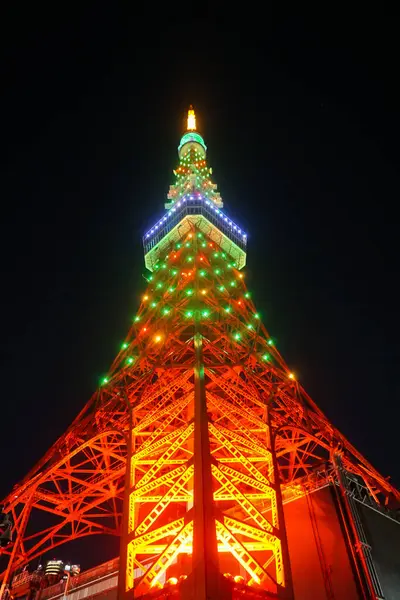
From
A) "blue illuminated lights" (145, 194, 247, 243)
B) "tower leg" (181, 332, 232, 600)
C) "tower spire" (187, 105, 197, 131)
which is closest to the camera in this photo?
"tower leg" (181, 332, 232, 600)

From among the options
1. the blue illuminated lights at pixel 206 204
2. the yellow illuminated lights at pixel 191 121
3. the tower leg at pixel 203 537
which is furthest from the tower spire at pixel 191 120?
the tower leg at pixel 203 537

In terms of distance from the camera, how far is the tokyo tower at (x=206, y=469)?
10.7m

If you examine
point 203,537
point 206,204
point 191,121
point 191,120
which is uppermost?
point 191,120

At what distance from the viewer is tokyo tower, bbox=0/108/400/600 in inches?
421

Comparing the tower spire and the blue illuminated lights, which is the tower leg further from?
the tower spire

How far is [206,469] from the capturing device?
11.1 metres

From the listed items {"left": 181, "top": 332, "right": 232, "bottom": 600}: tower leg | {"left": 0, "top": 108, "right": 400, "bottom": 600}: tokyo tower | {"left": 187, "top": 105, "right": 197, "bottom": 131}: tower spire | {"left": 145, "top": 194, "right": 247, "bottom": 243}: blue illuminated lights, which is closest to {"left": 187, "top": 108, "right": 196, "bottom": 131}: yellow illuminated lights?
{"left": 187, "top": 105, "right": 197, "bottom": 131}: tower spire

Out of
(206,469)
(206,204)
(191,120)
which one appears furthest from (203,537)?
(191,120)

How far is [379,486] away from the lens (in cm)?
1956

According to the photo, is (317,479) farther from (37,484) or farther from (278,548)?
(37,484)

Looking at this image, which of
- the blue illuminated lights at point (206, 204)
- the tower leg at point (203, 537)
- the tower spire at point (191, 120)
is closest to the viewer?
the tower leg at point (203, 537)

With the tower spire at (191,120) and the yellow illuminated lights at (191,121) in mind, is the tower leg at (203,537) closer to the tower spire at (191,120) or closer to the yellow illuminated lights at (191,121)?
the tower spire at (191,120)

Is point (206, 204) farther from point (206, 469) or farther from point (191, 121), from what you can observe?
point (206, 469)

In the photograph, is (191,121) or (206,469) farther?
(191,121)
